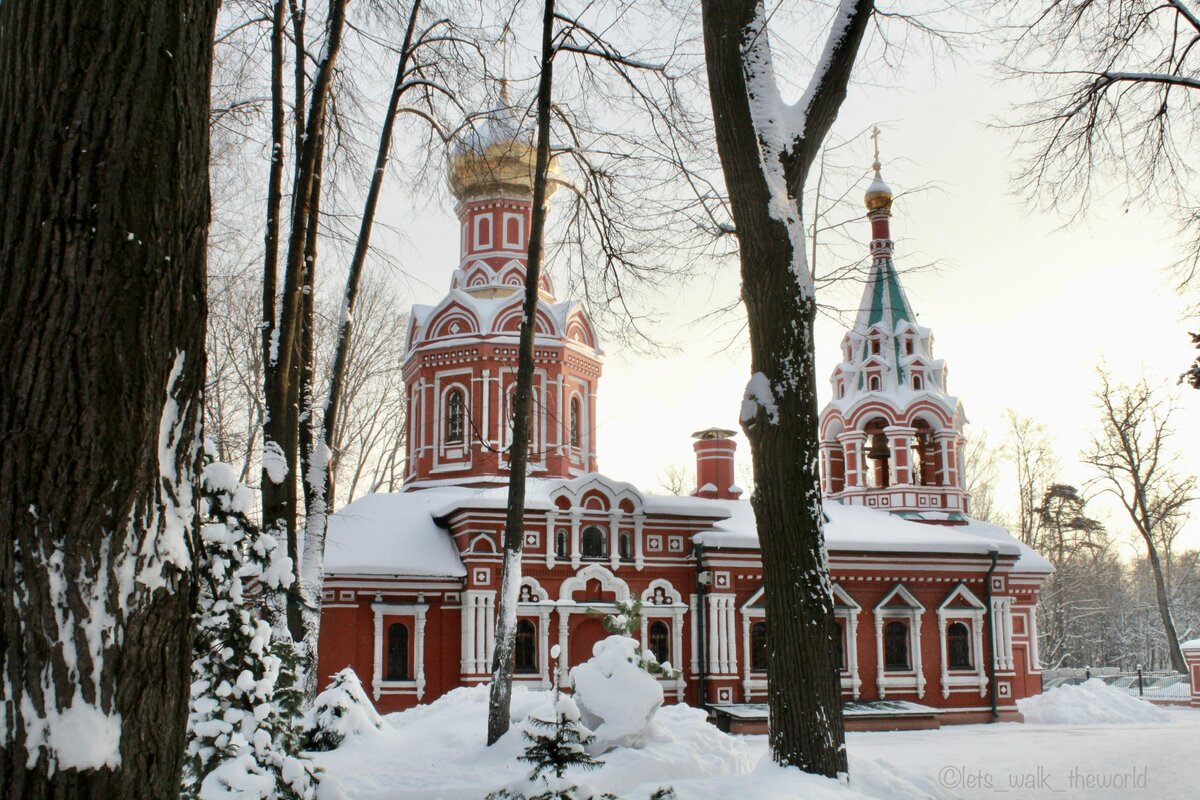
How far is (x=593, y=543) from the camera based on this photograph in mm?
19156

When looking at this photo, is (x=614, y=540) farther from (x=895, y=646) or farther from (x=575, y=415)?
(x=895, y=646)

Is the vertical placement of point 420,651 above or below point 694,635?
below

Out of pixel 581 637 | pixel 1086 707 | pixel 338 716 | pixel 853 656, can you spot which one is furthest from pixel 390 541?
pixel 1086 707

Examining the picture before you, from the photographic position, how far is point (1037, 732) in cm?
1781

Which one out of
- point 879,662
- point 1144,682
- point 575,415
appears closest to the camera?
point 879,662

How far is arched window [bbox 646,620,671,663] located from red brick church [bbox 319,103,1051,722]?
1.6 inches

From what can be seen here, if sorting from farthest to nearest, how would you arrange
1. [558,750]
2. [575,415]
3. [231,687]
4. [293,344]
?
1. [575,415]
2. [293,344]
3. [558,750]
4. [231,687]

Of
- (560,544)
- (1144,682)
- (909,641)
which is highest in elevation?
(560,544)

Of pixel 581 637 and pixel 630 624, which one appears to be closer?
pixel 630 624

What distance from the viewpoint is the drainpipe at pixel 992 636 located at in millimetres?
20688

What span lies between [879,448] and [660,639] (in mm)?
7965

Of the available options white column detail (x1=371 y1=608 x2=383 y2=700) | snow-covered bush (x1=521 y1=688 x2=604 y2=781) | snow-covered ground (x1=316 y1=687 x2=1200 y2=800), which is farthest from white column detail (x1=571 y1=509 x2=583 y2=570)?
snow-covered bush (x1=521 y1=688 x2=604 y2=781)

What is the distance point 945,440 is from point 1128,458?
24.2 feet

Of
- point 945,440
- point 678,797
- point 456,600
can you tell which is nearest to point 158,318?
point 678,797
